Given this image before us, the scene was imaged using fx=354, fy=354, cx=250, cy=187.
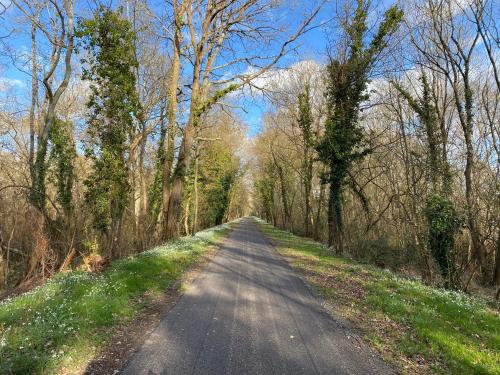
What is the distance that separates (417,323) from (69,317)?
620 cm

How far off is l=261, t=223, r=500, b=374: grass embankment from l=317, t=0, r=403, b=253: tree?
807 cm

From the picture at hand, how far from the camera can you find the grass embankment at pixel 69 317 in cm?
441

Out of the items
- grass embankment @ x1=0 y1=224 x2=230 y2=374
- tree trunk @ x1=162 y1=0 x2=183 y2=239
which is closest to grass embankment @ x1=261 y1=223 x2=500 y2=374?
grass embankment @ x1=0 y1=224 x2=230 y2=374

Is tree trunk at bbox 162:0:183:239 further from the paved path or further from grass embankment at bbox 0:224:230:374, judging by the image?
the paved path

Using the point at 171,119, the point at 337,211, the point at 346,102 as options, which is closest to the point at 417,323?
the point at 337,211

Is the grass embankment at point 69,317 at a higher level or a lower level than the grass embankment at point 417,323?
higher

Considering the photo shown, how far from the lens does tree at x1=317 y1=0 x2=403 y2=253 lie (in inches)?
685

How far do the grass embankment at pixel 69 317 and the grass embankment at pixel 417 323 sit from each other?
435cm

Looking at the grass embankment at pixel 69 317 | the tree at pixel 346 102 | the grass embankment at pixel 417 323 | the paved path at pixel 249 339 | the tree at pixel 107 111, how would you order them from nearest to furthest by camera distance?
the grass embankment at pixel 69 317 → the paved path at pixel 249 339 → the grass embankment at pixel 417 323 → the tree at pixel 107 111 → the tree at pixel 346 102

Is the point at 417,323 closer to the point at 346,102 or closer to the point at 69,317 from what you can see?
the point at 69,317

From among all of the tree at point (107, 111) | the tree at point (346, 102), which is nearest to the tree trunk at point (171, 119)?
the tree at point (107, 111)

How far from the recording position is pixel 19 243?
14430 millimetres

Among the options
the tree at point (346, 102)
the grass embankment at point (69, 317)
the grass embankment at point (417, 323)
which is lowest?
the grass embankment at point (417, 323)

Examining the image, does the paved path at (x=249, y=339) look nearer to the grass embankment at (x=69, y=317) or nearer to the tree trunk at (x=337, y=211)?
the grass embankment at (x=69, y=317)
